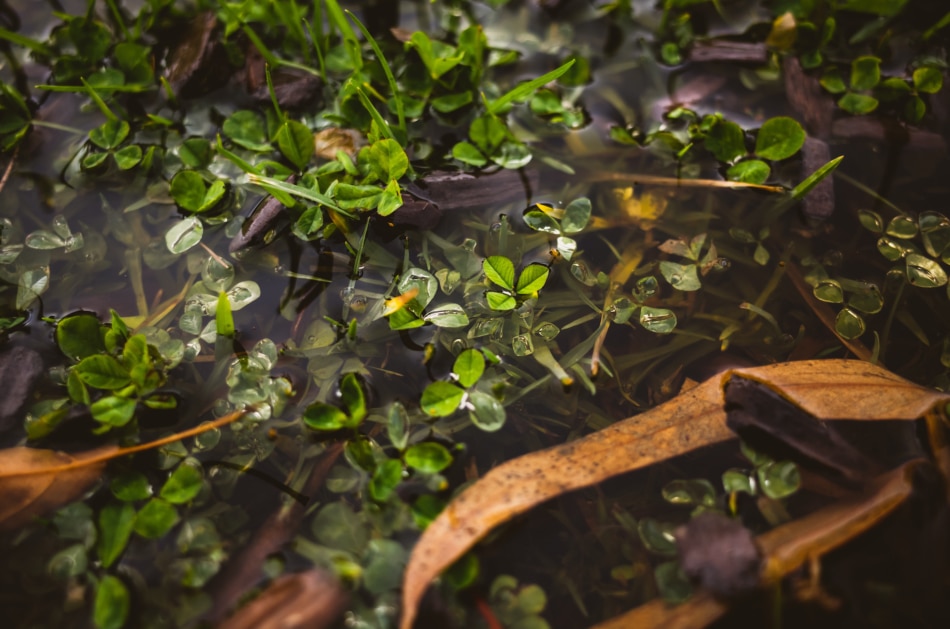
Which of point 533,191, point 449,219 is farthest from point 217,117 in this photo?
point 533,191

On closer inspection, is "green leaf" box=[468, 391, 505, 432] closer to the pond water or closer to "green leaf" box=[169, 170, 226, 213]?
the pond water

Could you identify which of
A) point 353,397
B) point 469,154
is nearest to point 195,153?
point 469,154

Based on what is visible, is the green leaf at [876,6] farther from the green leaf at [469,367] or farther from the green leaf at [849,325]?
the green leaf at [469,367]

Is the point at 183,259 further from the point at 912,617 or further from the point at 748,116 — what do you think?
the point at 912,617

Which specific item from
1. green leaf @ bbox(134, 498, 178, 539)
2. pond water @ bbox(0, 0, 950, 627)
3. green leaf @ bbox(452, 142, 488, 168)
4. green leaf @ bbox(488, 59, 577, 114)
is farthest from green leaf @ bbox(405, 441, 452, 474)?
green leaf @ bbox(488, 59, 577, 114)

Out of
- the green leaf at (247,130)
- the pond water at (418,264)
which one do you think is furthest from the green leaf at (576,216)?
the green leaf at (247,130)
